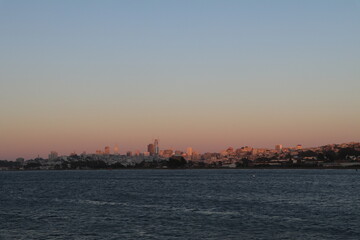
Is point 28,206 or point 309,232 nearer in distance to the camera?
point 309,232

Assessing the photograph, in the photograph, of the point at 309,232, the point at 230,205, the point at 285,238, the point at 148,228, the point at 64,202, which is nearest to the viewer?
the point at 285,238

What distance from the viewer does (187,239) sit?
36188 millimetres

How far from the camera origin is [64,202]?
68.2 meters

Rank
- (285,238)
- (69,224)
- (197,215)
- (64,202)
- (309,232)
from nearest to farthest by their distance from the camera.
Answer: (285,238) → (309,232) → (69,224) → (197,215) → (64,202)

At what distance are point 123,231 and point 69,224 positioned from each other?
7.13 metres

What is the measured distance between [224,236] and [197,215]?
13.0m

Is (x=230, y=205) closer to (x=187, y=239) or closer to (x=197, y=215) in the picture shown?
(x=197, y=215)

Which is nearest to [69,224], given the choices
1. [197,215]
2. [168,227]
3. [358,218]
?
[168,227]

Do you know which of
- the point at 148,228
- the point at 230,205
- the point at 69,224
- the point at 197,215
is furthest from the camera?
the point at 230,205

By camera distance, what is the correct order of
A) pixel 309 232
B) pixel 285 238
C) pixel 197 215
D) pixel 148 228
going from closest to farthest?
pixel 285 238 < pixel 309 232 < pixel 148 228 < pixel 197 215

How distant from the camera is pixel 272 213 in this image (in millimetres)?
51000

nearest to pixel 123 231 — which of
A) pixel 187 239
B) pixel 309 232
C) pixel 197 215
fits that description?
pixel 187 239

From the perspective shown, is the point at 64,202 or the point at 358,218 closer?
the point at 358,218

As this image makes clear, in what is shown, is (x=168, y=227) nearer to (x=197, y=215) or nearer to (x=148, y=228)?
(x=148, y=228)
